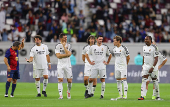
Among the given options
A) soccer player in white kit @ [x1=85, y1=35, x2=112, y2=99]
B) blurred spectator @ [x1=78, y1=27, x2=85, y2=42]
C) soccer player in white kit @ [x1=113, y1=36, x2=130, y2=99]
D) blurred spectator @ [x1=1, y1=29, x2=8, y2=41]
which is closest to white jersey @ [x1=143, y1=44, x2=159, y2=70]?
soccer player in white kit @ [x1=113, y1=36, x2=130, y2=99]

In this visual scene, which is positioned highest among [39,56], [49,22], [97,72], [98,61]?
[49,22]

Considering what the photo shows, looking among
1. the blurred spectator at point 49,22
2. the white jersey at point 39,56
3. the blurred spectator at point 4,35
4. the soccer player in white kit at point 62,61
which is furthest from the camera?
the blurred spectator at point 49,22

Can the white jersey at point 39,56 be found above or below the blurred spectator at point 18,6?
below

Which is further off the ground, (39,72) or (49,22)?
(49,22)

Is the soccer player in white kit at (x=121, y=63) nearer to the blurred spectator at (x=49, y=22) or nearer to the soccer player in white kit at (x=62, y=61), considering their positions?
the soccer player in white kit at (x=62, y=61)

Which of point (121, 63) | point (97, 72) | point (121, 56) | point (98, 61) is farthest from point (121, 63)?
point (97, 72)

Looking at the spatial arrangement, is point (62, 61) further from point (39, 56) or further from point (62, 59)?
point (39, 56)

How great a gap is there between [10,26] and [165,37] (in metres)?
12.5

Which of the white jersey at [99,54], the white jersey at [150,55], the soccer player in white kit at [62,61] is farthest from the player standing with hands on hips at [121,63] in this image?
the soccer player in white kit at [62,61]

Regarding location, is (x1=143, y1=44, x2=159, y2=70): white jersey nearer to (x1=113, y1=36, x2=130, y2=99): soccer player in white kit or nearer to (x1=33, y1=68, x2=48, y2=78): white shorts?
(x1=113, y1=36, x2=130, y2=99): soccer player in white kit

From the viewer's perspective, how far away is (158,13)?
35.0 metres

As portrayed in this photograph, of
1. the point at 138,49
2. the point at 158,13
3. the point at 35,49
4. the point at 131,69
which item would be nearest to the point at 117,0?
the point at 158,13

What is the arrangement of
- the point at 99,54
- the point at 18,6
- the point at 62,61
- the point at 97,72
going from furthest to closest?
the point at 18,6 < the point at 97,72 < the point at 99,54 < the point at 62,61

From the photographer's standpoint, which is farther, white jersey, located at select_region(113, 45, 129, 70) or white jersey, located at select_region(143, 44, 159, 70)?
white jersey, located at select_region(113, 45, 129, 70)
